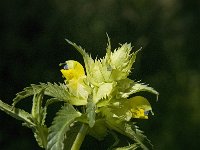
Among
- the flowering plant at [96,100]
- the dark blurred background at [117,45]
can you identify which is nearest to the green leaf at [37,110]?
the flowering plant at [96,100]

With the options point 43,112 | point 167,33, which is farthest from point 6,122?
point 43,112

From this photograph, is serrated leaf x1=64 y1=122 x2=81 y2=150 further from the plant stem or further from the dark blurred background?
the dark blurred background

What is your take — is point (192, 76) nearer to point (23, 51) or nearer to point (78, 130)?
point (23, 51)

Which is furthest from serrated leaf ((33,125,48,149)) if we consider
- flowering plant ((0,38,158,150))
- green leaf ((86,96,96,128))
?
green leaf ((86,96,96,128))

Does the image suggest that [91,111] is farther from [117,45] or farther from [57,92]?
[117,45]

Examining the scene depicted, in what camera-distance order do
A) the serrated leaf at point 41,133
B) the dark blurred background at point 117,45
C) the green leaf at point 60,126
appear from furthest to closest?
1. the dark blurred background at point 117,45
2. the serrated leaf at point 41,133
3. the green leaf at point 60,126

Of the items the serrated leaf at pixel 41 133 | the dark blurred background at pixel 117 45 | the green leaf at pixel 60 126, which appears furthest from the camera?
the dark blurred background at pixel 117 45

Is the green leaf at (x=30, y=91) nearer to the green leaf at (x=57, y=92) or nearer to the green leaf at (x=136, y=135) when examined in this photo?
the green leaf at (x=57, y=92)

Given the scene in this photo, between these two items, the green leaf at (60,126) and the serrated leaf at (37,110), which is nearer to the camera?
the green leaf at (60,126)
